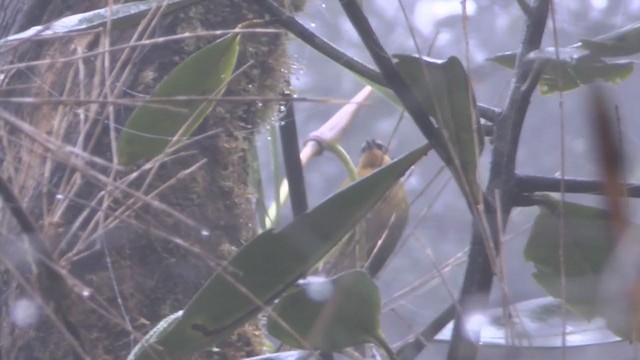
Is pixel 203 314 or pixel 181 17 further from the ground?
pixel 181 17

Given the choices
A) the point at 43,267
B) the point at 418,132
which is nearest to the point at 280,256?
the point at 43,267

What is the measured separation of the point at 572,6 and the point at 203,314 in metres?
1.03

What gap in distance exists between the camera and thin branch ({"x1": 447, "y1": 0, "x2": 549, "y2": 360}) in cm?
60

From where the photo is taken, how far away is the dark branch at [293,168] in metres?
1.15

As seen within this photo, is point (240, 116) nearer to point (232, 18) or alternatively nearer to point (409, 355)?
point (232, 18)

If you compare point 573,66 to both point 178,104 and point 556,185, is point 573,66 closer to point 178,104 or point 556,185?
point 556,185

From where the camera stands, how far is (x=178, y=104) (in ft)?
2.46

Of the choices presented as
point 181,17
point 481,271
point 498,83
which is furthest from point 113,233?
point 498,83

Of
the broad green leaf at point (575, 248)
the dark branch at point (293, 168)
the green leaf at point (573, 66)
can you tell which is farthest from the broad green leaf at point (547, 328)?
the dark branch at point (293, 168)

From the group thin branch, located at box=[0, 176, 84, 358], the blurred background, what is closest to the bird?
the blurred background

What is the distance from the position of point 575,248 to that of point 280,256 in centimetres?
22

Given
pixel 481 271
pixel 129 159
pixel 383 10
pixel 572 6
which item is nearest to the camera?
pixel 481 271

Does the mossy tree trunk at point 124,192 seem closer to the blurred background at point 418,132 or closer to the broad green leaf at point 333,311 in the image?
the blurred background at point 418,132

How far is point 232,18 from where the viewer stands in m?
1.21
